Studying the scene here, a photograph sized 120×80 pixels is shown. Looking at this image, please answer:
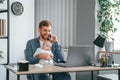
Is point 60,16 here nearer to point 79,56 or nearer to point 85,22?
point 85,22

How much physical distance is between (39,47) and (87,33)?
7.69 ft

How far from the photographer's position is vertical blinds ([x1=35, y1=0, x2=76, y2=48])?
17.4ft

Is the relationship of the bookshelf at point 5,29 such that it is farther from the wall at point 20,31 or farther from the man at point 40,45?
the man at point 40,45

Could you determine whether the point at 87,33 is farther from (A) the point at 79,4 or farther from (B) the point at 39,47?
(B) the point at 39,47

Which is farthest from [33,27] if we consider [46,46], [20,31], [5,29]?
[46,46]

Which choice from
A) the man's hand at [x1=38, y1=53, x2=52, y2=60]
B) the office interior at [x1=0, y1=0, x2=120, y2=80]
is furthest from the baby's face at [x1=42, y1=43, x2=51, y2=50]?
the office interior at [x1=0, y1=0, x2=120, y2=80]

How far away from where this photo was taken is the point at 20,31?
4965 millimetres

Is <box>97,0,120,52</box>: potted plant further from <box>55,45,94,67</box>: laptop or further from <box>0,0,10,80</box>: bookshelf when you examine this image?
<box>55,45,94,67</box>: laptop

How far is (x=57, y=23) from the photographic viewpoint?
17.9ft

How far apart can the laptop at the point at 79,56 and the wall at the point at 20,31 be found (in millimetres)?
1951

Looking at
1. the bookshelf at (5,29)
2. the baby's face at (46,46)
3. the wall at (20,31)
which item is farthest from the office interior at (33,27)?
the baby's face at (46,46)

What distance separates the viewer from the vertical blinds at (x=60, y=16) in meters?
5.30

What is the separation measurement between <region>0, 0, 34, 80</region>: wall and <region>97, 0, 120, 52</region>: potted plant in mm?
1461

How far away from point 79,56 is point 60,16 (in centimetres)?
242
